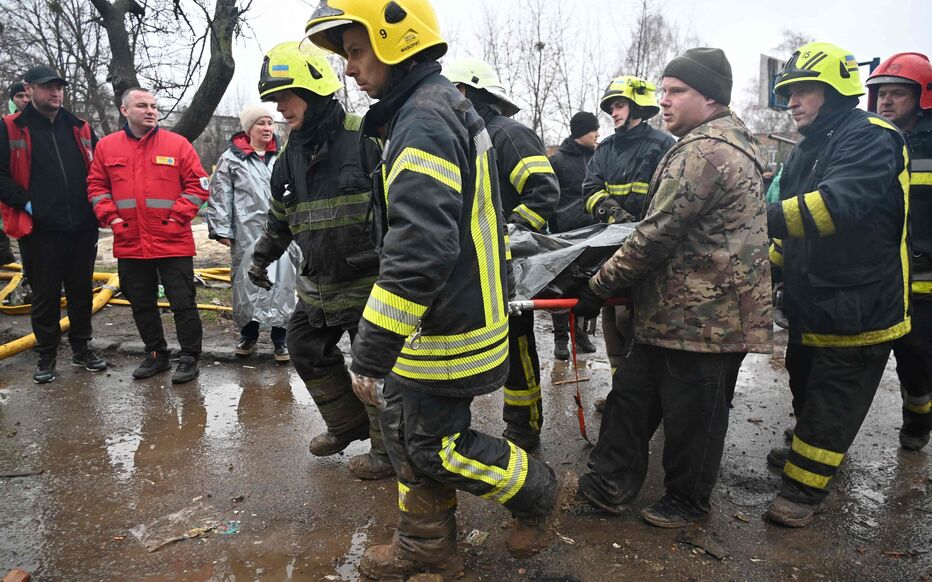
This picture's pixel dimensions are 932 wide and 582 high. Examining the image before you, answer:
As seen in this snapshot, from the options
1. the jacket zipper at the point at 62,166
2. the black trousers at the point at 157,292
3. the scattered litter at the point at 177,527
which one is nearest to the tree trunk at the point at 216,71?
the jacket zipper at the point at 62,166

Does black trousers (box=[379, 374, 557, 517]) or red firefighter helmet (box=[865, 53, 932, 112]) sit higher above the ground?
red firefighter helmet (box=[865, 53, 932, 112])

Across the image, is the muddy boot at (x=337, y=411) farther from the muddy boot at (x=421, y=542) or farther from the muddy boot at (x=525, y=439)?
the muddy boot at (x=421, y=542)

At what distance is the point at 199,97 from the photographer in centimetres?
772

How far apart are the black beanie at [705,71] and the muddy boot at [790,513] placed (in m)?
1.91

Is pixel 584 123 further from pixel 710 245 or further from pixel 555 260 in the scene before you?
pixel 710 245

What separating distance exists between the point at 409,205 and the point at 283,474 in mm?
2119

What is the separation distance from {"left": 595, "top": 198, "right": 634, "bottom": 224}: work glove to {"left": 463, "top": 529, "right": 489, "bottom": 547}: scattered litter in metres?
2.41

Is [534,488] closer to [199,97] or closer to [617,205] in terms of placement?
[617,205]

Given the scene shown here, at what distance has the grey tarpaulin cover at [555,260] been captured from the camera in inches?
116

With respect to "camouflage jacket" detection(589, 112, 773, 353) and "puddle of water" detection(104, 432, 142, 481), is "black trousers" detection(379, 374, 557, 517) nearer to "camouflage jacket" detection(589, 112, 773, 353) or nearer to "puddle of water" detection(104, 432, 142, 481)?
"camouflage jacket" detection(589, 112, 773, 353)

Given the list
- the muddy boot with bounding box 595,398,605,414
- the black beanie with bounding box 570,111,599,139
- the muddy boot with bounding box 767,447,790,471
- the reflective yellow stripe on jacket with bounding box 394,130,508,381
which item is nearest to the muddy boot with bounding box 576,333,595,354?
the muddy boot with bounding box 595,398,605,414

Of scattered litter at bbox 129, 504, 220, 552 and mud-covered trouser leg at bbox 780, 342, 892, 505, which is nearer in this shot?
scattered litter at bbox 129, 504, 220, 552

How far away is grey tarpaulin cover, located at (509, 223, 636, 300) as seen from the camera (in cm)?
294

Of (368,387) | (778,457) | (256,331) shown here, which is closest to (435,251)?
(368,387)
